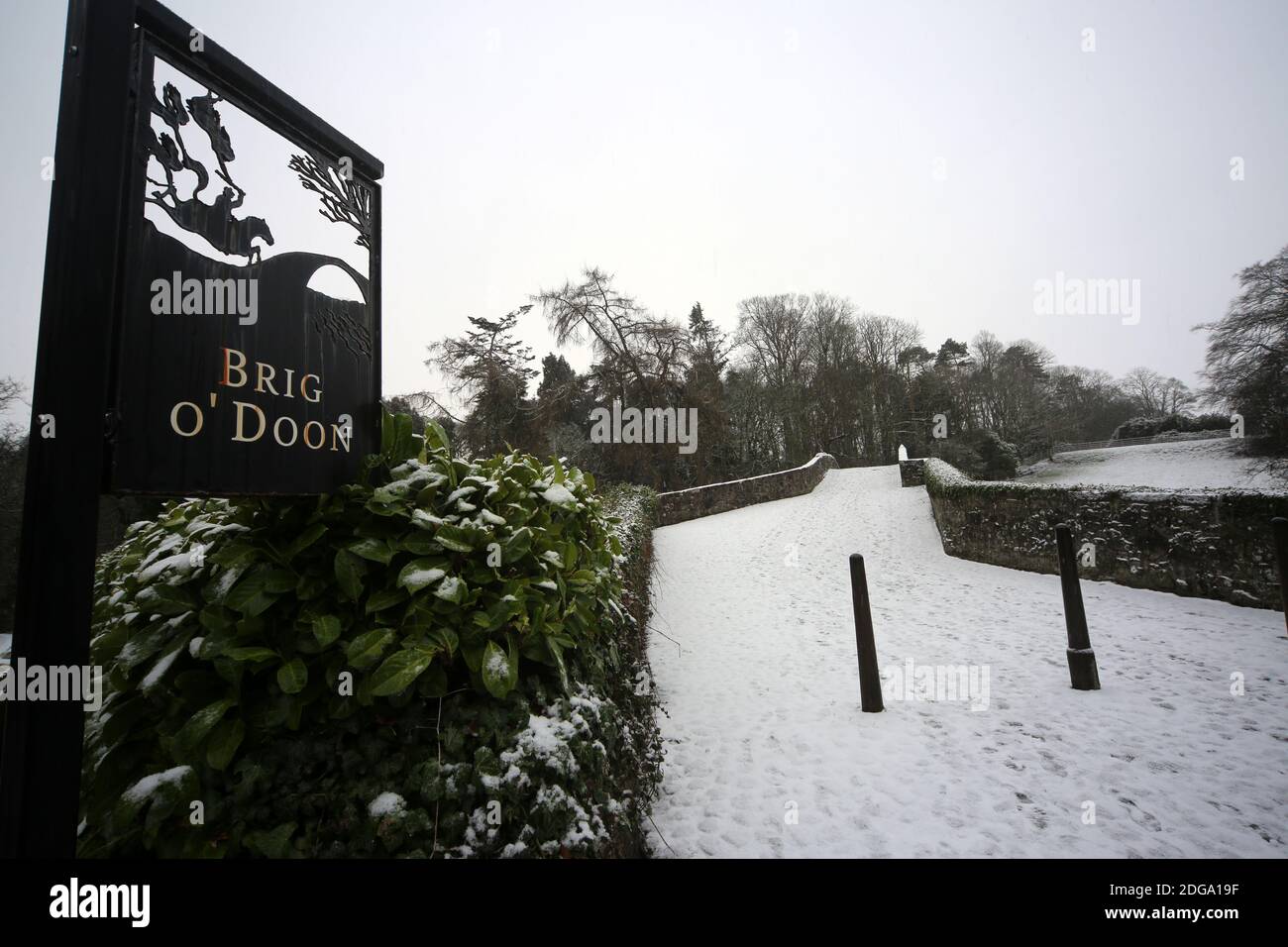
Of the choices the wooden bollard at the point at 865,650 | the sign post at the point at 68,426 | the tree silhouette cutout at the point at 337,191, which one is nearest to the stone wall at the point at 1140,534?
the wooden bollard at the point at 865,650

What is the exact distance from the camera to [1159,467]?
2372 cm

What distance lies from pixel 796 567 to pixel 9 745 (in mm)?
9903

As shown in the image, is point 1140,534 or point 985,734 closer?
point 985,734

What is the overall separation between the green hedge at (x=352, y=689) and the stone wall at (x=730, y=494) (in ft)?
46.6

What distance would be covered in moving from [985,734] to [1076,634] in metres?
1.40

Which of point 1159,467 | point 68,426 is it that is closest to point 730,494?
point 68,426

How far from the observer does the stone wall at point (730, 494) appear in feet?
55.1

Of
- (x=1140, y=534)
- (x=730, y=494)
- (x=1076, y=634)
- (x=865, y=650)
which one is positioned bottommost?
(x=865, y=650)

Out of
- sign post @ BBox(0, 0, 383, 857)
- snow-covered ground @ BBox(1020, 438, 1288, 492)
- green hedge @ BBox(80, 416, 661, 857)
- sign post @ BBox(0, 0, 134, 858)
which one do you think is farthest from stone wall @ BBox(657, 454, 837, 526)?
sign post @ BBox(0, 0, 134, 858)

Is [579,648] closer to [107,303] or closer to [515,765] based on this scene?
[515,765]

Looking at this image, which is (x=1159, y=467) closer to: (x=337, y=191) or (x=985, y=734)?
(x=985, y=734)

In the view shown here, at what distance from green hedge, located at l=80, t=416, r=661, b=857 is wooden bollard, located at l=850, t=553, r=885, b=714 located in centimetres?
290

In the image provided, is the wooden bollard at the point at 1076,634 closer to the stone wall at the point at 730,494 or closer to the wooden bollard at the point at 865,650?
the wooden bollard at the point at 865,650

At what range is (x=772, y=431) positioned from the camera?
3089 cm
